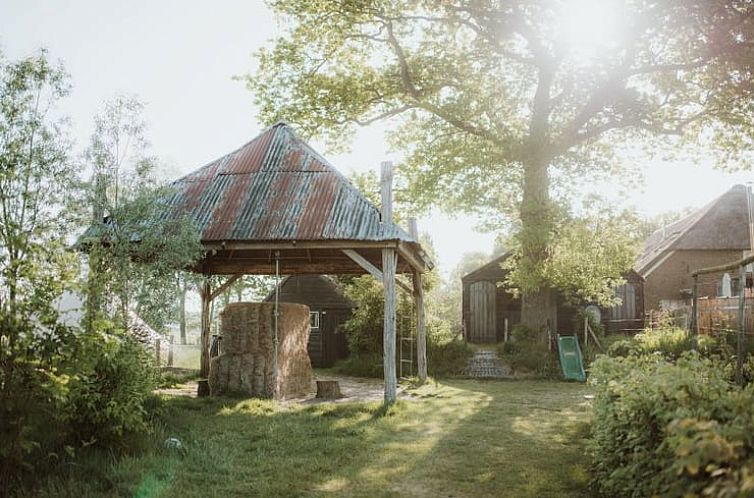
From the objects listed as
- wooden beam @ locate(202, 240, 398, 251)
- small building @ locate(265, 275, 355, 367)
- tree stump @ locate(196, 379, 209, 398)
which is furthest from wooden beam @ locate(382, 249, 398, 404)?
small building @ locate(265, 275, 355, 367)

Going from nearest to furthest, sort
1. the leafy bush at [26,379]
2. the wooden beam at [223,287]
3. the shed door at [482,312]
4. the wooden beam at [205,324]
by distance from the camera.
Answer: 1. the leafy bush at [26,379]
2. the wooden beam at [223,287]
3. the wooden beam at [205,324]
4. the shed door at [482,312]

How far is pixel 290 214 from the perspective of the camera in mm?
12891

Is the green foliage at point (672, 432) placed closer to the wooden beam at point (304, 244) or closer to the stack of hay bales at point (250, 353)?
the wooden beam at point (304, 244)

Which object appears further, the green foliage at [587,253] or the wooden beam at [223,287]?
the green foliage at [587,253]

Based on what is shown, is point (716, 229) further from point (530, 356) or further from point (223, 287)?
point (223, 287)

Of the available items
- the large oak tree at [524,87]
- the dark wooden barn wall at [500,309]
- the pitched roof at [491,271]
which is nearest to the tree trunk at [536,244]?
the large oak tree at [524,87]

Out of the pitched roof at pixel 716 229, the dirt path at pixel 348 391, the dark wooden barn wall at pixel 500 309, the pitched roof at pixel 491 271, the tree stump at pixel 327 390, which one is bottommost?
the dirt path at pixel 348 391

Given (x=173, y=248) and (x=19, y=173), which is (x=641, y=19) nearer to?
(x=173, y=248)

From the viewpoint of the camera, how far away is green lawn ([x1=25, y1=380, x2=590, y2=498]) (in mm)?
6676

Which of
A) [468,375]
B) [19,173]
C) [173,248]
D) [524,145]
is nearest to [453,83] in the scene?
[524,145]

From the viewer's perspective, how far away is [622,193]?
882 inches

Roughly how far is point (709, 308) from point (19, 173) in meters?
14.6

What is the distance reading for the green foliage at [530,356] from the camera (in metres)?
20.0

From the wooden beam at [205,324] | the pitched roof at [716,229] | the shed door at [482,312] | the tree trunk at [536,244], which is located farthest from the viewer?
the pitched roof at [716,229]
